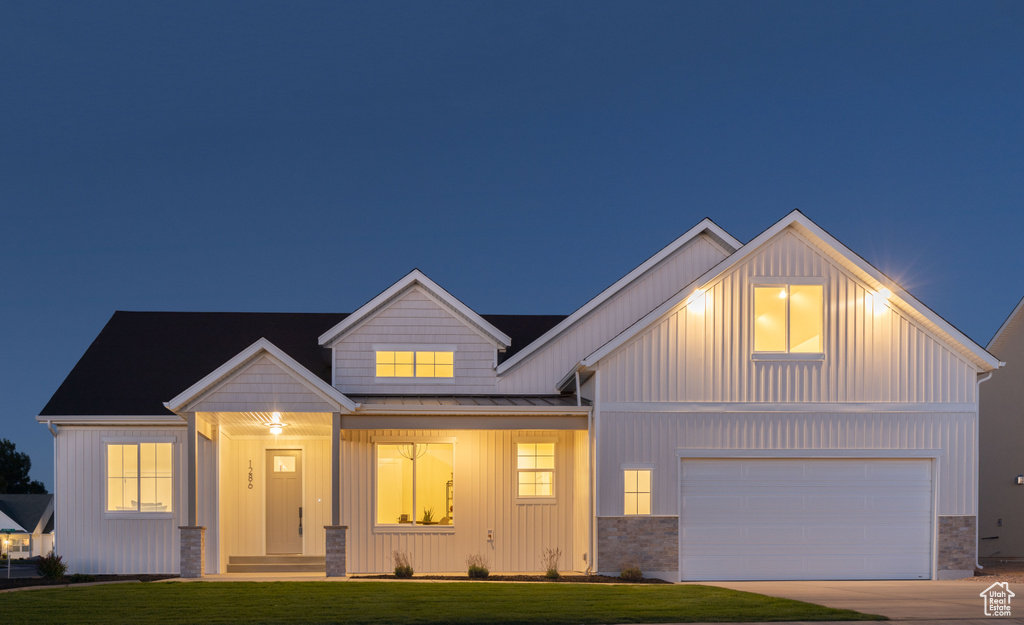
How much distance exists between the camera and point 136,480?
18047mm

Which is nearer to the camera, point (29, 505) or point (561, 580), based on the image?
point (561, 580)

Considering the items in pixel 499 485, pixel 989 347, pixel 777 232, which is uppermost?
pixel 777 232

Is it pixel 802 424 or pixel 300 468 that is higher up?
pixel 802 424

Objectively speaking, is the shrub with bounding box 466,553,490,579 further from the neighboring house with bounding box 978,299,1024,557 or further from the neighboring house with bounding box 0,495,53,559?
the neighboring house with bounding box 0,495,53,559

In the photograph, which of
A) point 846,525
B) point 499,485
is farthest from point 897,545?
point 499,485

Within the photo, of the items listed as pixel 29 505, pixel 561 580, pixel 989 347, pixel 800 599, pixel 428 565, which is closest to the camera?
pixel 800 599

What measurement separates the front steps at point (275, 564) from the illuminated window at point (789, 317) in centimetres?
965

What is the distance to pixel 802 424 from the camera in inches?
671

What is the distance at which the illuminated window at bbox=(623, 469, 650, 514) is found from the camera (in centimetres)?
1669

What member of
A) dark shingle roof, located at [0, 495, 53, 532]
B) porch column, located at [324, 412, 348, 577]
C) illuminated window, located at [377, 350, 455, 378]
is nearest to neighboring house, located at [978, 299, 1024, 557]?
illuminated window, located at [377, 350, 455, 378]

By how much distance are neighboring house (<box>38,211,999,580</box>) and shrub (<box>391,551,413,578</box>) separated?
157mm

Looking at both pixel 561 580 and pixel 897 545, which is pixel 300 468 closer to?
pixel 561 580

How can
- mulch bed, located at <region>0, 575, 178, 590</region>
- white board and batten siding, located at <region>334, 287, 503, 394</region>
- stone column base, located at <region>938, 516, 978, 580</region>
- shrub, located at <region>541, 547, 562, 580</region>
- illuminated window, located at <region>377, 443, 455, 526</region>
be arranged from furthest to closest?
1. white board and batten siding, located at <region>334, 287, 503, 394</region>
2. illuminated window, located at <region>377, 443, 455, 526</region>
3. shrub, located at <region>541, 547, 562, 580</region>
4. stone column base, located at <region>938, 516, 978, 580</region>
5. mulch bed, located at <region>0, 575, 178, 590</region>

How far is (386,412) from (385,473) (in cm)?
185
